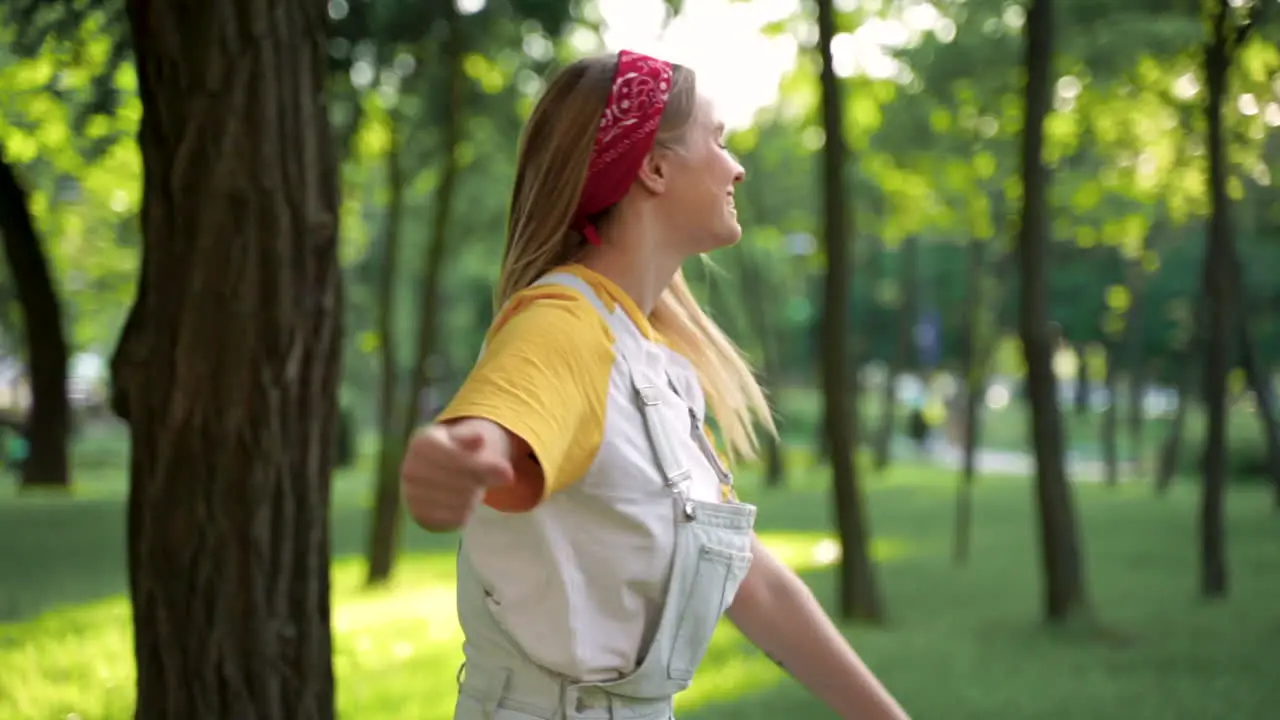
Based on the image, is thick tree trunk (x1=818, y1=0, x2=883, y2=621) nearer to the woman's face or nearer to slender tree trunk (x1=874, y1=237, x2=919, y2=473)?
the woman's face

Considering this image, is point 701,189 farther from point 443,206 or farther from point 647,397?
point 443,206

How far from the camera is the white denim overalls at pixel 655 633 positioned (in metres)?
1.79

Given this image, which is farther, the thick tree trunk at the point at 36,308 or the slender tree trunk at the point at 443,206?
the thick tree trunk at the point at 36,308

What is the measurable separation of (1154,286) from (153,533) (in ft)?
130

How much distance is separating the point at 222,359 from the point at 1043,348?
8.58 meters

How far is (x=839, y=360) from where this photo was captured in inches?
486

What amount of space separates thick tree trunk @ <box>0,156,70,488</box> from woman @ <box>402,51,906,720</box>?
1890 cm

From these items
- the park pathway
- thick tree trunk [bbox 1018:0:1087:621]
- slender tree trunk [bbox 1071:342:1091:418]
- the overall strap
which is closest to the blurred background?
thick tree trunk [bbox 1018:0:1087:621]

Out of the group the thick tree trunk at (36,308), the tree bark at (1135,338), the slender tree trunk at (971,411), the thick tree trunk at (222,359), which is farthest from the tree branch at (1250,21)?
the tree bark at (1135,338)

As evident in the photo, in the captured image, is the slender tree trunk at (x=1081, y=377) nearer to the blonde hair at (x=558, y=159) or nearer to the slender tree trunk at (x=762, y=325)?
the slender tree trunk at (x=762, y=325)

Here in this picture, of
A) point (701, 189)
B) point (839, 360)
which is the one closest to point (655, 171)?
point (701, 189)

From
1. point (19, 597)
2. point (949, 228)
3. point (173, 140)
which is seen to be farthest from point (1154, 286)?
point (173, 140)

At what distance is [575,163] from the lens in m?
1.91

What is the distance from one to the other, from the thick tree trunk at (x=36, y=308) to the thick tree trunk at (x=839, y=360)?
38.4ft
